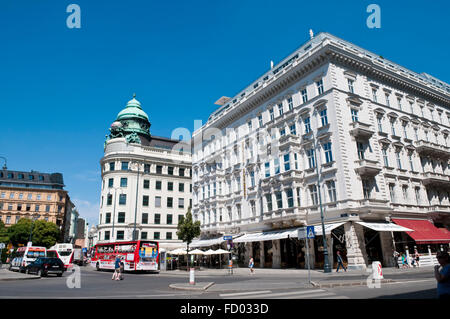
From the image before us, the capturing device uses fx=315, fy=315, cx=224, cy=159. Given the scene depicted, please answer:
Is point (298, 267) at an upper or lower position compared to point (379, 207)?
lower

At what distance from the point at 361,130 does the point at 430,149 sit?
11.2m

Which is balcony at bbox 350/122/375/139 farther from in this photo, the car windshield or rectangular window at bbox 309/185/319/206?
the car windshield

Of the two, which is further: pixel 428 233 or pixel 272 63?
pixel 272 63

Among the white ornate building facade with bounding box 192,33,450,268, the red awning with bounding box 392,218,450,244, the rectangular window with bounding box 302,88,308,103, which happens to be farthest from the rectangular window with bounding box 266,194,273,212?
the red awning with bounding box 392,218,450,244

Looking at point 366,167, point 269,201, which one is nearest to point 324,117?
point 366,167

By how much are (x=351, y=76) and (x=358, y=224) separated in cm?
1497

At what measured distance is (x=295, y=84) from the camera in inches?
1368

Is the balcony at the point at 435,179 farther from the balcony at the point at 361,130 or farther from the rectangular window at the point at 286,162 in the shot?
the rectangular window at the point at 286,162

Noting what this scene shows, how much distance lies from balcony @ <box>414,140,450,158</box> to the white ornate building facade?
0.45ft

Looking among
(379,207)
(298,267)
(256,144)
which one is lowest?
(298,267)

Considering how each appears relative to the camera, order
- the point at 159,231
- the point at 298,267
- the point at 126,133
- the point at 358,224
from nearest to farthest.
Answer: the point at 358,224 < the point at 298,267 < the point at 159,231 < the point at 126,133

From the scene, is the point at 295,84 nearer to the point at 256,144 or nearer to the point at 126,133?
the point at 256,144

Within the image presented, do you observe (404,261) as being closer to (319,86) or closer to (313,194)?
(313,194)
